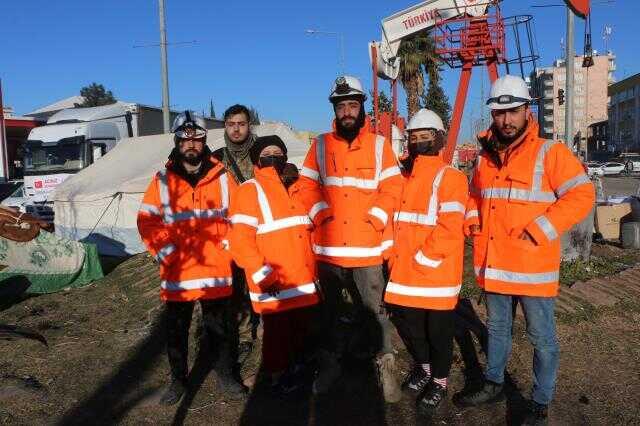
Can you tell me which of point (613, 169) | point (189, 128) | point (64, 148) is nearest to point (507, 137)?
point (189, 128)

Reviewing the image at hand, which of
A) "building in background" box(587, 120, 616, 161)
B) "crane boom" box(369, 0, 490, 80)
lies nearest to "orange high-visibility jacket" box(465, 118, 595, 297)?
"crane boom" box(369, 0, 490, 80)

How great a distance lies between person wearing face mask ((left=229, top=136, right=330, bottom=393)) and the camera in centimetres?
385

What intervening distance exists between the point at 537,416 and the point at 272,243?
6.74 ft

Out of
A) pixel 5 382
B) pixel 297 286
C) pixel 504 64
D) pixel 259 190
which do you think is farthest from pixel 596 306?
pixel 504 64

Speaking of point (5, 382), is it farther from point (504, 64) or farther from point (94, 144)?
point (94, 144)

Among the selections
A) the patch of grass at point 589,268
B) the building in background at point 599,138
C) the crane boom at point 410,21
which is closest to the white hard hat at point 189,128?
the patch of grass at point 589,268

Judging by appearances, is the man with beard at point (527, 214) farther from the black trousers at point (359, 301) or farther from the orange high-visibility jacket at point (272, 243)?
the orange high-visibility jacket at point (272, 243)

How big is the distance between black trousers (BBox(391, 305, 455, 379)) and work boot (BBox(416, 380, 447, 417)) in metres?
0.08

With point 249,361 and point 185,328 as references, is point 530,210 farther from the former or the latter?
point 249,361

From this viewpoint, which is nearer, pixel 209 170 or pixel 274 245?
pixel 274 245

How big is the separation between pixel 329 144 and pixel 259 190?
2.02 feet

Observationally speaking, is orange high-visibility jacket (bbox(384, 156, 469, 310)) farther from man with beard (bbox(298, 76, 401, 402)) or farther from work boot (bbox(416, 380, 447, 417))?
work boot (bbox(416, 380, 447, 417))

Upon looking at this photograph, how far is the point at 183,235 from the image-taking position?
406cm

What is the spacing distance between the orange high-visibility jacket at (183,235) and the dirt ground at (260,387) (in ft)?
2.99
